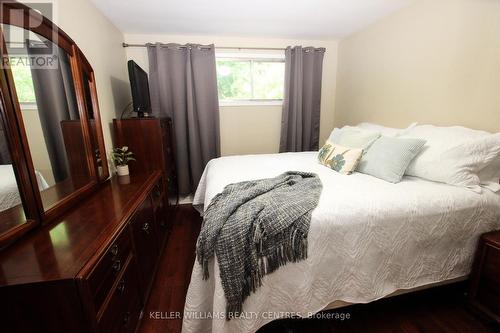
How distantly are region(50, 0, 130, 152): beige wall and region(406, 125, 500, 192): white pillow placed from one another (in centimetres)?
263

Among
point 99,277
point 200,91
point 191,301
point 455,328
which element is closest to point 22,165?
point 99,277

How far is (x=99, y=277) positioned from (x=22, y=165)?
0.59 metres

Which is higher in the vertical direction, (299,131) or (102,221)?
(299,131)

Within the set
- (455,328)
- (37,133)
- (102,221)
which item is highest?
(37,133)

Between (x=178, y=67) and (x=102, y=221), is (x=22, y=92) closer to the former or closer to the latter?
(x=102, y=221)

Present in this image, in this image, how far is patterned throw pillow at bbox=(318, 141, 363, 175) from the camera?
1772mm

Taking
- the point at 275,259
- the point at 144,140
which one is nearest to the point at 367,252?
the point at 275,259

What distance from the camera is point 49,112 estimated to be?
117 cm

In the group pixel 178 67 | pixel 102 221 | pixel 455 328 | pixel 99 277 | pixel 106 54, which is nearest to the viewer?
pixel 99 277

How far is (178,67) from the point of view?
2.73m

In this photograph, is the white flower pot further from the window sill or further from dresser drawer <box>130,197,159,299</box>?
the window sill

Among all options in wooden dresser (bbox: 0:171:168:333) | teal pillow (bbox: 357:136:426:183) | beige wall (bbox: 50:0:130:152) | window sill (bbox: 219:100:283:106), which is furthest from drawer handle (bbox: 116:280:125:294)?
window sill (bbox: 219:100:283:106)

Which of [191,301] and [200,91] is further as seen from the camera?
[200,91]

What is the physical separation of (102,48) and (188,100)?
0.99m
